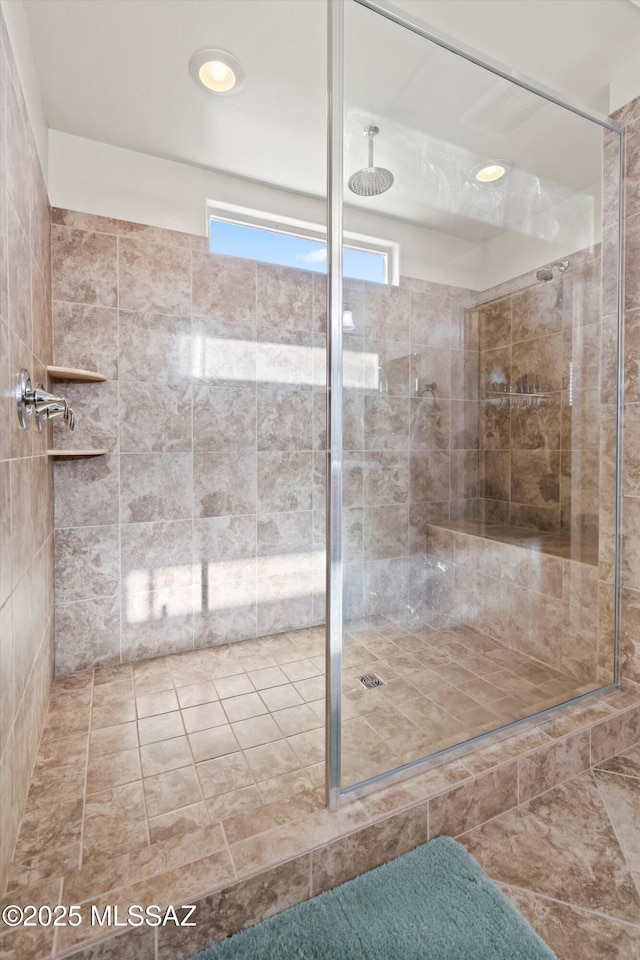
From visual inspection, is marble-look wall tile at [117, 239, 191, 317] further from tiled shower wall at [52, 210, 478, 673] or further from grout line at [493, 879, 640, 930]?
grout line at [493, 879, 640, 930]

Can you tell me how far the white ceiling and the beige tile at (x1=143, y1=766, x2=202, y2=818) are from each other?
185cm

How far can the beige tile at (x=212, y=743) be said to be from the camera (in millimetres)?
1654

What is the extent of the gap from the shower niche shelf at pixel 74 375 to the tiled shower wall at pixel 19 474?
5 cm

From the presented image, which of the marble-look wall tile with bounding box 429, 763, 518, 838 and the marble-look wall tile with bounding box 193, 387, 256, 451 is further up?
the marble-look wall tile with bounding box 193, 387, 256, 451

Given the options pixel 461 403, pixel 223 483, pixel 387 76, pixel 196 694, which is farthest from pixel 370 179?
pixel 196 694

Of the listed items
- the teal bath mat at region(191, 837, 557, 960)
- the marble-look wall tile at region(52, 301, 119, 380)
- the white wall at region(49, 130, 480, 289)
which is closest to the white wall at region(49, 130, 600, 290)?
the white wall at region(49, 130, 480, 289)

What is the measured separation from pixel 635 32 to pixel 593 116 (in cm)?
25

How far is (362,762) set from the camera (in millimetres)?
1292

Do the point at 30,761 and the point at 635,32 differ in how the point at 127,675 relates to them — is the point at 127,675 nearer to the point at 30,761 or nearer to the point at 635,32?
the point at 30,761

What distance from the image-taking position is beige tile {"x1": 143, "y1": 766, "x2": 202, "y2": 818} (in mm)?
1403

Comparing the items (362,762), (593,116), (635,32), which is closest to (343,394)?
(362,762)

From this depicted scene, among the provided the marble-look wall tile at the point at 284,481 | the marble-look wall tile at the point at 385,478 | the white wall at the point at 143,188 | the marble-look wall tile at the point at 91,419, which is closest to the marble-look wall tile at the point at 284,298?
the white wall at the point at 143,188

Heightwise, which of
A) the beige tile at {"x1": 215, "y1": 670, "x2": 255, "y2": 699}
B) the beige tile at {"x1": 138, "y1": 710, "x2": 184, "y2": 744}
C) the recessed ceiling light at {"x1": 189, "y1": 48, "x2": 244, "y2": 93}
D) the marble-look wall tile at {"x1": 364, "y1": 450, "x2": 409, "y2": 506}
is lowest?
the beige tile at {"x1": 138, "y1": 710, "x2": 184, "y2": 744}

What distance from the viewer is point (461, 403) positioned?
60.4 inches
